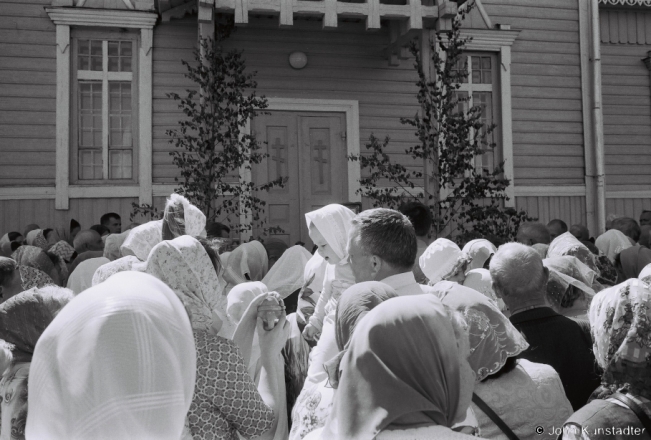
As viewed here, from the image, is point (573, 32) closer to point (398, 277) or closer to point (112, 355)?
point (398, 277)

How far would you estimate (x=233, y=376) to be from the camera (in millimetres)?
2445

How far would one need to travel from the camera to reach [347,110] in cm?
1046

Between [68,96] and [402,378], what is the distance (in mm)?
8973

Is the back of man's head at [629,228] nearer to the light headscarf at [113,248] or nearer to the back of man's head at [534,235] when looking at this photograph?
the back of man's head at [534,235]

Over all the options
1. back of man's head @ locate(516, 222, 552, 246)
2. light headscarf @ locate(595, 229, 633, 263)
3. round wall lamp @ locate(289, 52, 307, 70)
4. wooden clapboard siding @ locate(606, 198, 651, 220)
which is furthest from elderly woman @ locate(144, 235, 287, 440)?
wooden clapboard siding @ locate(606, 198, 651, 220)

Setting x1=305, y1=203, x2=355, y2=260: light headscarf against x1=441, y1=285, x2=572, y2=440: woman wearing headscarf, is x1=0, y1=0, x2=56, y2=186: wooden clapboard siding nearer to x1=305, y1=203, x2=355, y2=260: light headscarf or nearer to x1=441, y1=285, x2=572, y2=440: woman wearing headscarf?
x1=305, y1=203, x2=355, y2=260: light headscarf

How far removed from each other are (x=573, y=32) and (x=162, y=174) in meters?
7.03

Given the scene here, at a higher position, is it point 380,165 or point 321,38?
point 321,38

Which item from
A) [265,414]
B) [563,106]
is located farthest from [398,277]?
[563,106]

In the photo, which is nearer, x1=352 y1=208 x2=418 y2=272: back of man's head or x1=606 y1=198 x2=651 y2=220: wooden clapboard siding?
x1=352 y1=208 x2=418 y2=272: back of man's head

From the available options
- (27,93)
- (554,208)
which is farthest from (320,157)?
(27,93)

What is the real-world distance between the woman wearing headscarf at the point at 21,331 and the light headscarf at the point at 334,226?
62.0 inches

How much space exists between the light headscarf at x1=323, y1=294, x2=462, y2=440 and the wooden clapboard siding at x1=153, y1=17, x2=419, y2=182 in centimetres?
841

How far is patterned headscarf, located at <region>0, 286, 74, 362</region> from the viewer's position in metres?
2.65
